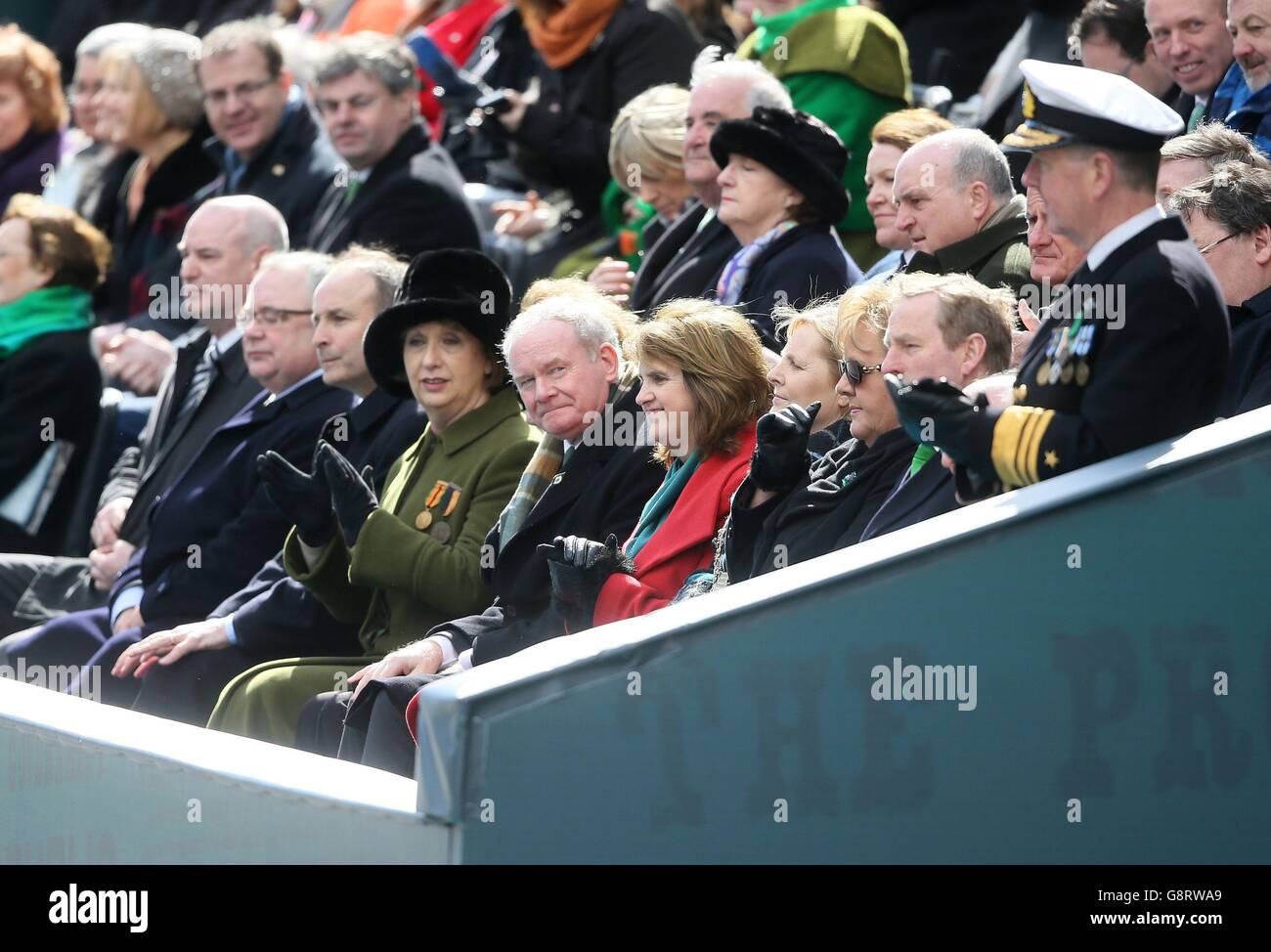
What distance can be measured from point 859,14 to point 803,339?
2.39 m

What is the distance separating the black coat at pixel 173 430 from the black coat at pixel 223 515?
16 cm

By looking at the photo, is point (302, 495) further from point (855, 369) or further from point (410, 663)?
point (855, 369)

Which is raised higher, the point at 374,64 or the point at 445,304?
the point at 374,64

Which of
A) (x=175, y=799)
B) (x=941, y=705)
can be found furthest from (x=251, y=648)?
(x=941, y=705)

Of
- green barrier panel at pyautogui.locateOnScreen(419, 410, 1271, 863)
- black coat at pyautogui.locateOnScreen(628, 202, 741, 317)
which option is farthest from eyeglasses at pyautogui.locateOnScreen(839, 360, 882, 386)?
black coat at pyautogui.locateOnScreen(628, 202, 741, 317)

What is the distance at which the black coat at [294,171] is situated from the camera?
8227mm

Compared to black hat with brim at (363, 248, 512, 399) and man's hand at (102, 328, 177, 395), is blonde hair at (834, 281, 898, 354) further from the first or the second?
man's hand at (102, 328, 177, 395)

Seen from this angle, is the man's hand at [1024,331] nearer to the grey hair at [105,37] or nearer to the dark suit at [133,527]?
the dark suit at [133,527]

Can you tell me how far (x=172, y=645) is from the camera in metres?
5.76

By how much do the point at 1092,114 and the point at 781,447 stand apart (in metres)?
1.06

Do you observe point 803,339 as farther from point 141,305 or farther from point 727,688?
point 141,305

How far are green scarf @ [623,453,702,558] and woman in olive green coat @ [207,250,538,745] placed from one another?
59cm
